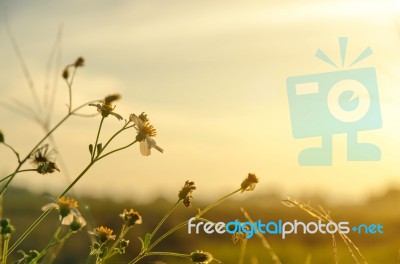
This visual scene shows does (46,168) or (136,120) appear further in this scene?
(136,120)

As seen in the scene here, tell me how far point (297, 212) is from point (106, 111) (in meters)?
6.99

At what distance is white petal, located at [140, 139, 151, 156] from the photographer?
2.16 m

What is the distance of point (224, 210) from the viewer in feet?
30.7

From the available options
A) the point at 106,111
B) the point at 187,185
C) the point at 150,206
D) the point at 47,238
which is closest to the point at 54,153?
the point at 106,111

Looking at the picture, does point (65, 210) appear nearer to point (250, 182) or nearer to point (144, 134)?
point (144, 134)

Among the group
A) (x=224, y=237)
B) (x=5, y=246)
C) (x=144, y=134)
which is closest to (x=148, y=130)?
(x=144, y=134)

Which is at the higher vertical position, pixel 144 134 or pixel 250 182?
pixel 144 134

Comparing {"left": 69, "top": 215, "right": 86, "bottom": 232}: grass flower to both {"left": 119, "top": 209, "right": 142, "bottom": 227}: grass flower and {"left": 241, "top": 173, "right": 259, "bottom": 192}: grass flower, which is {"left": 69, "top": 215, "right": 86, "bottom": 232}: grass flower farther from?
{"left": 241, "top": 173, "right": 259, "bottom": 192}: grass flower

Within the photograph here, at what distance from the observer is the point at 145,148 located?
85.4 inches

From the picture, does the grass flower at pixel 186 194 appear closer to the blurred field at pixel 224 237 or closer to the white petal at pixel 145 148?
the white petal at pixel 145 148

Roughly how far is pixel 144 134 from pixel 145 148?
0.05 metres

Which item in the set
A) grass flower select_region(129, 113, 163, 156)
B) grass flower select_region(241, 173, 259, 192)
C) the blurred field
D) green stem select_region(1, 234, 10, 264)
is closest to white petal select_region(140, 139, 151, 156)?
grass flower select_region(129, 113, 163, 156)

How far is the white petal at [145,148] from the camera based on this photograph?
2160 mm

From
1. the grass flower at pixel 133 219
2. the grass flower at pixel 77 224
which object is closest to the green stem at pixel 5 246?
the grass flower at pixel 77 224
